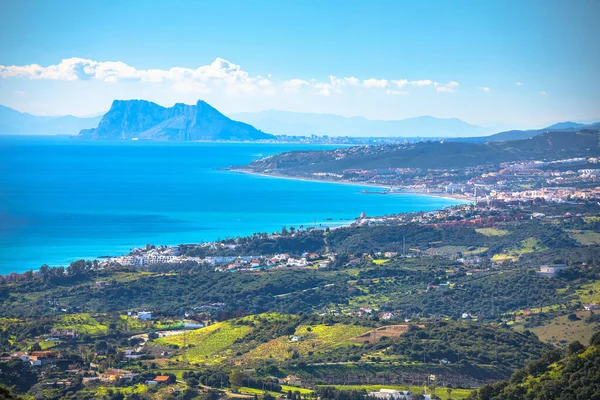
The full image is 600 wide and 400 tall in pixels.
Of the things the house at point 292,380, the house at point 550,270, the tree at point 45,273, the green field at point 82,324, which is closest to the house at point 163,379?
the house at point 292,380

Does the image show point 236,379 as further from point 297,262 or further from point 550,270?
point 297,262

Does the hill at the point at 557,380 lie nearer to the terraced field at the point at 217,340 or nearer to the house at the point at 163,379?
the house at the point at 163,379

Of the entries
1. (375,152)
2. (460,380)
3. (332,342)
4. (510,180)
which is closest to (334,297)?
(332,342)

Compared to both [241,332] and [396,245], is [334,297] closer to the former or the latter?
[241,332]

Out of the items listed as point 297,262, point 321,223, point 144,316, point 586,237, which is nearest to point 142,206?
point 321,223

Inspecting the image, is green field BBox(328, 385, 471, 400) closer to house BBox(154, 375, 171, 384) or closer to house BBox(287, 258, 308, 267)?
house BBox(154, 375, 171, 384)

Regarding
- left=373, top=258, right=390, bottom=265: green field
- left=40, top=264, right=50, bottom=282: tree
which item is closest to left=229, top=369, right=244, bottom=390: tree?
left=40, top=264, right=50, bottom=282: tree

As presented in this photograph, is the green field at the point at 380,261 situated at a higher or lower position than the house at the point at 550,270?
lower
